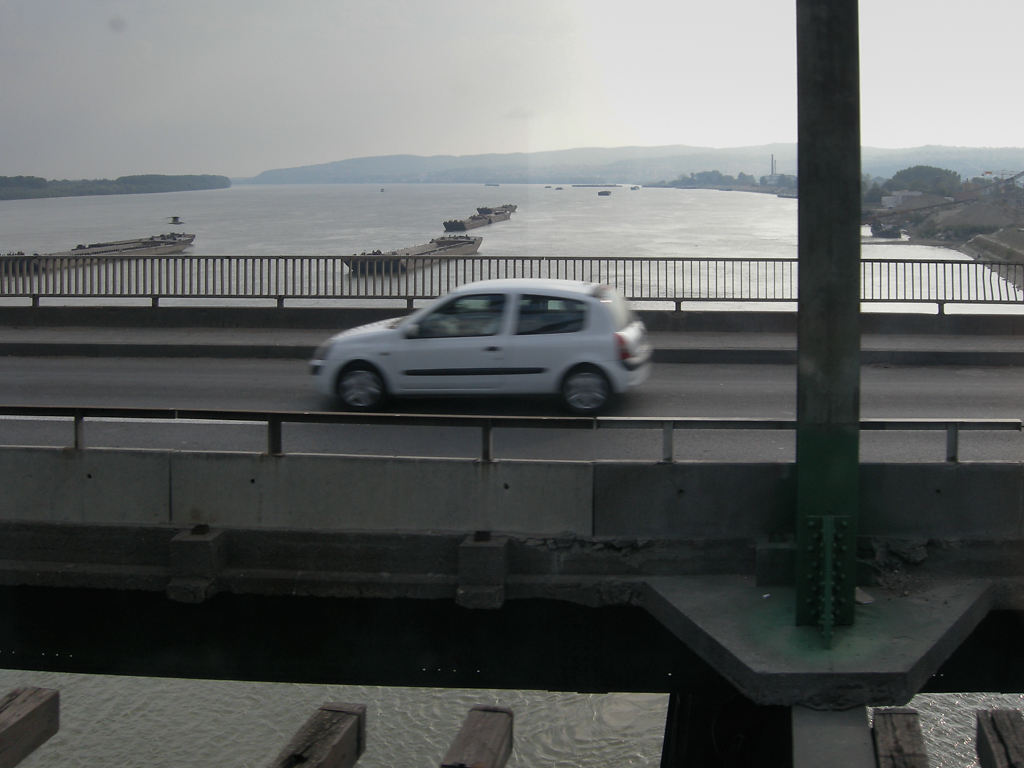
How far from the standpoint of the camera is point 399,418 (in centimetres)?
895

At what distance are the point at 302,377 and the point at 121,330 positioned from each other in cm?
607

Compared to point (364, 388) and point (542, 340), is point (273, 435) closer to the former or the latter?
point (364, 388)

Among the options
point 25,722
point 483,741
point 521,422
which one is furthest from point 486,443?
point 25,722

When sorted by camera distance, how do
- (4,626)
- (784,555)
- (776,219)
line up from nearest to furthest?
(784,555), (4,626), (776,219)

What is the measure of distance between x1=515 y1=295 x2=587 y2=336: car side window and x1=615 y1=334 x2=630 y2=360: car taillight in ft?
1.47

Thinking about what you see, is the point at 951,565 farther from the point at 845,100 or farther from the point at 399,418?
the point at 399,418

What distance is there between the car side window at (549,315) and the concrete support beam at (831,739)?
6.88 m

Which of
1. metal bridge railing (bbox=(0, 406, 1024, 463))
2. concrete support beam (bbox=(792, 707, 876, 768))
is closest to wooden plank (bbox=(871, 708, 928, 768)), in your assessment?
concrete support beam (bbox=(792, 707, 876, 768))

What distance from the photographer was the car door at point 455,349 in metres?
13.2

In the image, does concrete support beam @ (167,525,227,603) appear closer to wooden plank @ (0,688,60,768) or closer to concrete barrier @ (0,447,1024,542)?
concrete barrier @ (0,447,1024,542)

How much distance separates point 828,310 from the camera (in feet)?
24.4

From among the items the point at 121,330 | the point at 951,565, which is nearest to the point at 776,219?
the point at 121,330

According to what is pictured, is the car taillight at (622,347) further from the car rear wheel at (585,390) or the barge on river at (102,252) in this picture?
the barge on river at (102,252)

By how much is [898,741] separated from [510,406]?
7.58 metres
